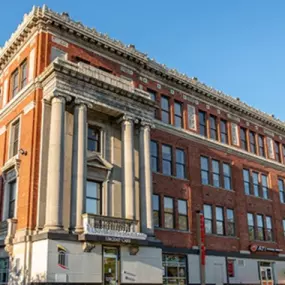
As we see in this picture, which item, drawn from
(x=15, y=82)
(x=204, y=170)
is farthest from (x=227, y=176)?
(x=15, y=82)

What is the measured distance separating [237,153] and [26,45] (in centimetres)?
2039

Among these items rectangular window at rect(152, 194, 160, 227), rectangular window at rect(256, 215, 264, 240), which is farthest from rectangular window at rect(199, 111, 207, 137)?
rectangular window at rect(256, 215, 264, 240)

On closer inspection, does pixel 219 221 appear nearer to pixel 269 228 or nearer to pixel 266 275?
pixel 266 275

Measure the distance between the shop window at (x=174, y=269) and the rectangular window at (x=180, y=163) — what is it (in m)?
6.24

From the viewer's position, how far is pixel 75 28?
98.0 feet

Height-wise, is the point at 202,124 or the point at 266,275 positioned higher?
the point at 202,124

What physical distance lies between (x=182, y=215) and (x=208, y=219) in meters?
2.91

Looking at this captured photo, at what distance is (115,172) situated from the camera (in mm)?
28609

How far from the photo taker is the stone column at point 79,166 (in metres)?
24.9

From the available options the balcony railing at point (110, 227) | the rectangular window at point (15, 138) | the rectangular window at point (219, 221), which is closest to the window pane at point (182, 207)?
the rectangular window at point (219, 221)

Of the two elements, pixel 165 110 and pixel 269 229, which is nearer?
pixel 165 110

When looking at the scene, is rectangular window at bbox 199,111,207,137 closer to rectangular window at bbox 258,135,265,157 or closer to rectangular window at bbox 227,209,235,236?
rectangular window at bbox 227,209,235,236

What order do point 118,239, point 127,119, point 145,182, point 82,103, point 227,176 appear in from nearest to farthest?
point 118,239, point 82,103, point 145,182, point 127,119, point 227,176

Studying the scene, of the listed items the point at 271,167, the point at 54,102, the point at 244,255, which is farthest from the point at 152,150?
the point at 271,167
